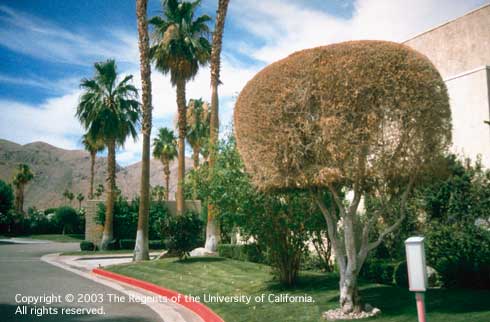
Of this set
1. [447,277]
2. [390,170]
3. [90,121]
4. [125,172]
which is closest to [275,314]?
[390,170]

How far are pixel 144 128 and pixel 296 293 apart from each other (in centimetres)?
1370

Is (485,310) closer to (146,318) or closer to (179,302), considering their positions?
(146,318)

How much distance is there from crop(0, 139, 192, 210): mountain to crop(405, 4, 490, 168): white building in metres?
132

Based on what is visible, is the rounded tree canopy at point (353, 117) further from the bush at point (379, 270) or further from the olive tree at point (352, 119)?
the bush at point (379, 270)

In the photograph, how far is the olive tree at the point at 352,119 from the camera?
8547 millimetres

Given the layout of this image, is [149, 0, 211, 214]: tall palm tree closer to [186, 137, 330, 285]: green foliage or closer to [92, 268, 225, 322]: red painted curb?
[92, 268, 225, 322]: red painted curb

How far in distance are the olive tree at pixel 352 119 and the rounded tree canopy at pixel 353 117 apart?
2 centimetres

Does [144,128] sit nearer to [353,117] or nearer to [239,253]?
[239,253]

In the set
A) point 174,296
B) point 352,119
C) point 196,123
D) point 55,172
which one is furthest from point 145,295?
point 55,172

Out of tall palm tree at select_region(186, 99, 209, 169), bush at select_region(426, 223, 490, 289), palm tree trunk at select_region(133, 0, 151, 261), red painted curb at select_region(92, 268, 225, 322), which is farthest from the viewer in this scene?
tall palm tree at select_region(186, 99, 209, 169)

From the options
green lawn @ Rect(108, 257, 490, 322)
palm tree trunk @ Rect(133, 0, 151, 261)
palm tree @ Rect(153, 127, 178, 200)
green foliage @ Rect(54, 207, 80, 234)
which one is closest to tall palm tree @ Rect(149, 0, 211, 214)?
palm tree trunk @ Rect(133, 0, 151, 261)

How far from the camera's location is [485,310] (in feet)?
28.6

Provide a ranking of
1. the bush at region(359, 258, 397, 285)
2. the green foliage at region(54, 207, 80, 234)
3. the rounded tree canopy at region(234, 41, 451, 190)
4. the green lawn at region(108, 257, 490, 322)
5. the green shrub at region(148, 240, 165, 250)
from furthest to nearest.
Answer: the green foliage at region(54, 207, 80, 234) → the green shrub at region(148, 240, 165, 250) → the bush at region(359, 258, 397, 285) → the green lawn at region(108, 257, 490, 322) → the rounded tree canopy at region(234, 41, 451, 190)

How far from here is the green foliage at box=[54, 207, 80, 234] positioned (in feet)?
198
